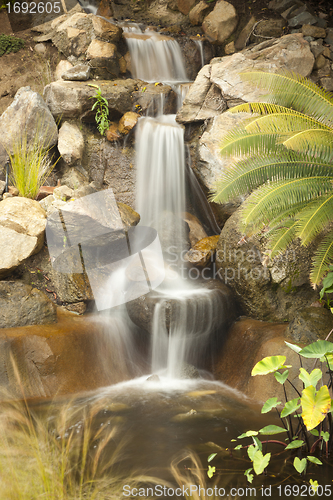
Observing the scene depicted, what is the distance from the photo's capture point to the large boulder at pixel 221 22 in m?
10.8

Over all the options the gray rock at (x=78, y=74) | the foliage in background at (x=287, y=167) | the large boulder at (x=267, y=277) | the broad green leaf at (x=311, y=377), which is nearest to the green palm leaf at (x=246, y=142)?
the foliage in background at (x=287, y=167)

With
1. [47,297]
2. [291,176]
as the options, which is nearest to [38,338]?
[47,297]

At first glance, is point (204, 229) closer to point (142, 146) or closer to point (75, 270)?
point (142, 146)

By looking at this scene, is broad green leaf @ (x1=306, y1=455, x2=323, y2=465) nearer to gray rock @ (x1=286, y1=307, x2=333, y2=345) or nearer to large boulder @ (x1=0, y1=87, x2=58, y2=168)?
gray rock @ (x1=286, y1=307, x2=333, y2=345)

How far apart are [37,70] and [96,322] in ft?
26.4

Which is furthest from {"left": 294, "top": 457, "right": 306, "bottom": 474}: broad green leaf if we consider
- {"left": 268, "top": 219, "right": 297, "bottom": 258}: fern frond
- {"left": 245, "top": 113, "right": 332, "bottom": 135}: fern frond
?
{"left": 245, "top": 113, "right": 332, "bottom": 135}: fern frond

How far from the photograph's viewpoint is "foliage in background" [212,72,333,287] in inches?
170

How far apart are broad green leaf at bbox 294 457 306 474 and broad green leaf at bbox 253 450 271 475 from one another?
0.29 metres

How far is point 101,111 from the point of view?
8344 mm

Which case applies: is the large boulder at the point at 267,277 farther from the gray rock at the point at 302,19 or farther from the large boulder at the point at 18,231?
the gray rock at the point at 302,19

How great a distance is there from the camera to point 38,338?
5.21m

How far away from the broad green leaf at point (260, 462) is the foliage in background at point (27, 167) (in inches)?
221

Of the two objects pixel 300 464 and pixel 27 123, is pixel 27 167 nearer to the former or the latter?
pixel 27 123

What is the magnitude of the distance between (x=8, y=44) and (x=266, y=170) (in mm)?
9674
